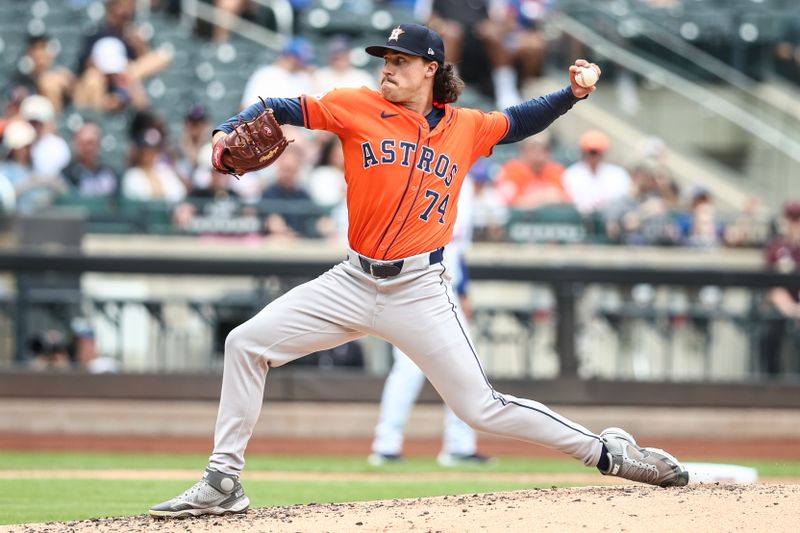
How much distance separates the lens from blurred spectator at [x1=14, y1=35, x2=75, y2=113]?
43.6 feet

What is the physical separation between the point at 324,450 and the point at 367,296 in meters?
4.74

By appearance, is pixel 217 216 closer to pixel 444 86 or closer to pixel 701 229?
pixel 701 229

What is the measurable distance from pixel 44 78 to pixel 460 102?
14.3 ft

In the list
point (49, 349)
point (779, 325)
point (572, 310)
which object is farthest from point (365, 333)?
point (779, 325)

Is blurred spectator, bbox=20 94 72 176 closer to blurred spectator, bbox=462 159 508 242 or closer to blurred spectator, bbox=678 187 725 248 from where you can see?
blurred spectator, bbox=462 159 508 242

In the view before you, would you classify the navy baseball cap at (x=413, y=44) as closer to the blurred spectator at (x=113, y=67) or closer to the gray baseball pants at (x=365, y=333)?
the gray baseball pants at (x=365, y=333)

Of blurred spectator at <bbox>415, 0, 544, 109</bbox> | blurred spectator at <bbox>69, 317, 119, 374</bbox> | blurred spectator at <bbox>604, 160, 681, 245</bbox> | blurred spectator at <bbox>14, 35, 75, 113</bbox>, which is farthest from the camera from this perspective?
blurred spectator at <bbox>415, 0, 544, 109</bbox>

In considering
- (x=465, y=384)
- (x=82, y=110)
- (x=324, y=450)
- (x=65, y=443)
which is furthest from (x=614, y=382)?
(x=82, y=110)

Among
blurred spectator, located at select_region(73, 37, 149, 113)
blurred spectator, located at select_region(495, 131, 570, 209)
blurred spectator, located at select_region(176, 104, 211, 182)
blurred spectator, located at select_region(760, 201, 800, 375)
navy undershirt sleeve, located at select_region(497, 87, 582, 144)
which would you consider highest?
blurred spectator, located at select_region(73, 37, 149, 113)

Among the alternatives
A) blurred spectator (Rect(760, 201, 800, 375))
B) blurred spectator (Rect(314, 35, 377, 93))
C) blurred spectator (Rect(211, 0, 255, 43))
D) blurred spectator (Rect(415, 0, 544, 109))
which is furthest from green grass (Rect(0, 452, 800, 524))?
blurred spectator (Rect(211, 0, 255, 43))

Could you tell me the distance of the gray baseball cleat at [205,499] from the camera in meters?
5.16

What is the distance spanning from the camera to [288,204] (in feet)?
36.9

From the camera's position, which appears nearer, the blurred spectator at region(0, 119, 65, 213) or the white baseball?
the white baseball

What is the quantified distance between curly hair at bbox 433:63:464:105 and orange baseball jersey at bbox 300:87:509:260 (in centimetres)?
18
